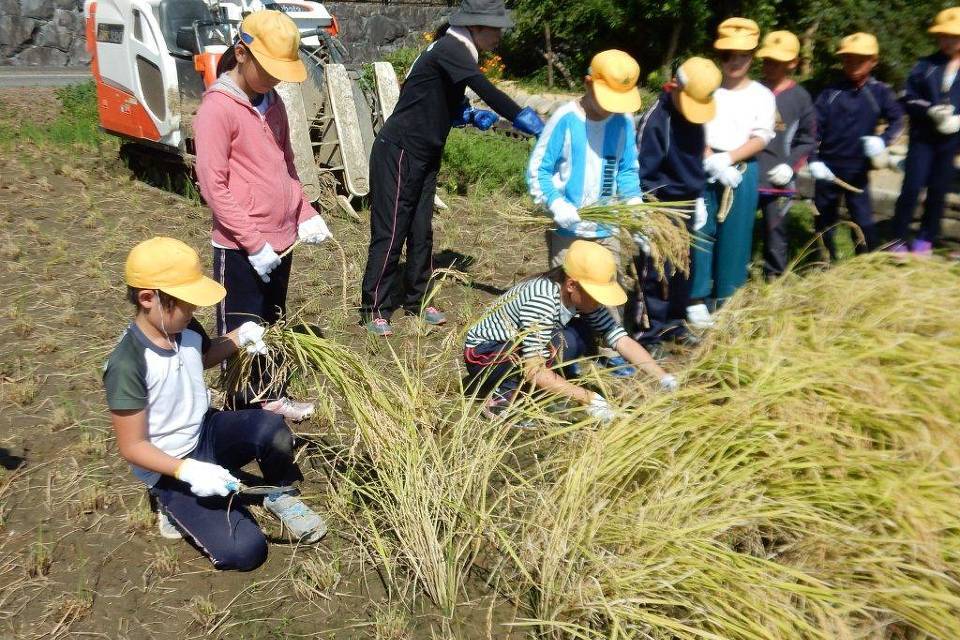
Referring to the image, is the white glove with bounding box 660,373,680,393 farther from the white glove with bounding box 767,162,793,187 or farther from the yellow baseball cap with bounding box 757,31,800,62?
the yellow baseball cap with bounding box 757,31,800,62

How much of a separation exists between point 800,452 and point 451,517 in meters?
1.05

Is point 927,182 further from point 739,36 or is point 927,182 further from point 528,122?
point 528,122

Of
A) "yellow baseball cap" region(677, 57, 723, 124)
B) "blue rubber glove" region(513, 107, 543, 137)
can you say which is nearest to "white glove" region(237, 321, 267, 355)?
"blue rubber glove" region(513, 107, 543, 137)

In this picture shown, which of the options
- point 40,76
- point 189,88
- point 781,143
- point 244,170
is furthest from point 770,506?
point 40,76

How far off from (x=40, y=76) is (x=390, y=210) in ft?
37.0

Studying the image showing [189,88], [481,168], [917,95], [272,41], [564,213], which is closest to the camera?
[272,41]

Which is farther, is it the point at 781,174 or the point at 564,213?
the point at 781,174

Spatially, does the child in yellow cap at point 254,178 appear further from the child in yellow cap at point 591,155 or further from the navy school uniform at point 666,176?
the navy school uniform at point 666,176

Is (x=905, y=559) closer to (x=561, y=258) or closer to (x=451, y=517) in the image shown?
(x=451, y=517)

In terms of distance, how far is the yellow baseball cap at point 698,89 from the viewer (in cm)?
354

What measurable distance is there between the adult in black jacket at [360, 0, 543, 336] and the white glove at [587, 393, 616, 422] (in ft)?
4.40

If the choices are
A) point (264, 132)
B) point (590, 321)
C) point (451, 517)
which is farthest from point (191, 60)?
point (451, 517)

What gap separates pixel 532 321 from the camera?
10.4ft

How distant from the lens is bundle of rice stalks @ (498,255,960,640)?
2.05 m
